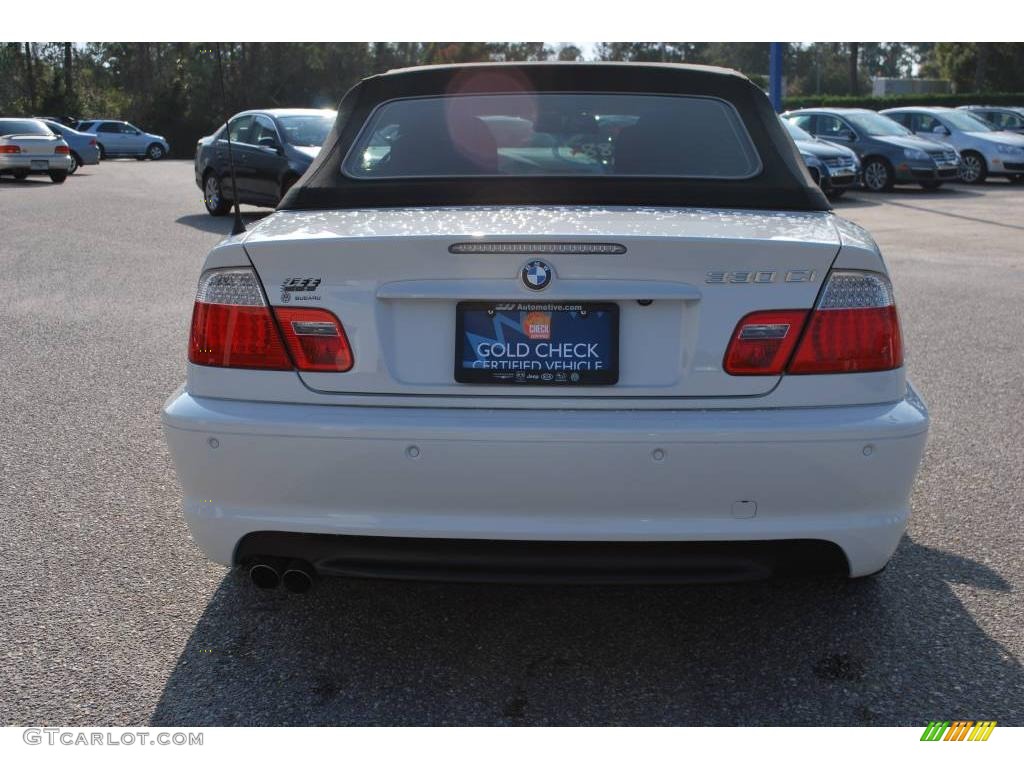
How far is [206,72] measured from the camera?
59031mm

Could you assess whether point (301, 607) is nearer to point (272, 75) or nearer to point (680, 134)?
point (680, 134)

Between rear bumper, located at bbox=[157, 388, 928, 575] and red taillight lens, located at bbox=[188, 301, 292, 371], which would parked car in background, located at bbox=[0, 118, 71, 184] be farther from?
rear bumper, located at bbox=[157, 388, 928, 575]

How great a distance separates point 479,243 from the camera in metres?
2.92

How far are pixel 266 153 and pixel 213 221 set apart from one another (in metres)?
Result: 1.64

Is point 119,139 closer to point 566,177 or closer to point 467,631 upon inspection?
point 566,177

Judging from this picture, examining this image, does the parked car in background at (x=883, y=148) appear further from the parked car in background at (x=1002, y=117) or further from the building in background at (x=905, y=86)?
the building in background at (x=905, y=86)

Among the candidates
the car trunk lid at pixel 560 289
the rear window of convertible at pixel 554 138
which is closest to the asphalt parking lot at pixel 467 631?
the car trunk lid at pixel 560 289

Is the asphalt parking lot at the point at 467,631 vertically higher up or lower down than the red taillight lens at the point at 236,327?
lower down

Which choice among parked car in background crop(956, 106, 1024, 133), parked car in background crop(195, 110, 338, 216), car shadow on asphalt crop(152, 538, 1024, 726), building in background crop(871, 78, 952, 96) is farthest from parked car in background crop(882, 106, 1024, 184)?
building in background crop(871, 78, 952, 96)

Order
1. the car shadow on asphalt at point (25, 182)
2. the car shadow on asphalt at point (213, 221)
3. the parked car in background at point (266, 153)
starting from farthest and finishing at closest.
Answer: the car shadow on asphalt at point (25, 182) < the car shadow on asphalt at point (213, 221) < the parked car in background at point (266, 153)

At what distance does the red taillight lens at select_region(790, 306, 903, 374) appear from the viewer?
9.77 feet

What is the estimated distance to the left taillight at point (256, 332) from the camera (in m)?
3.00
